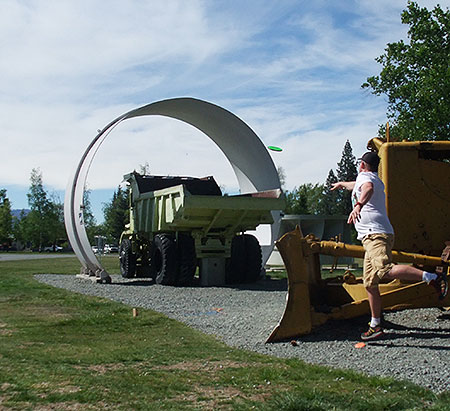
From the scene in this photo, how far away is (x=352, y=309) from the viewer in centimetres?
649

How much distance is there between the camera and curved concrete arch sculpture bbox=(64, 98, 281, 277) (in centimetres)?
1488

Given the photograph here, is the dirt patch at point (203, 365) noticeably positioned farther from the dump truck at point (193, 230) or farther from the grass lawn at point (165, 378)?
the dump truck at point (193, 230)

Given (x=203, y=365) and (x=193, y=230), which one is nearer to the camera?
(x=203, y=365)

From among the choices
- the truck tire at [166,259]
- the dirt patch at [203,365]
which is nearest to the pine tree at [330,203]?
the truck tire at [166,259]

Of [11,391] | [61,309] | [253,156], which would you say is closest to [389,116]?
[253,156]

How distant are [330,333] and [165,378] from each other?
251 cm

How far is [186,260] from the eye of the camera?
13727 mm

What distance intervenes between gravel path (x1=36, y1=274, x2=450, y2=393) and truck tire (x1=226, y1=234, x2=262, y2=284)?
10.4 feet

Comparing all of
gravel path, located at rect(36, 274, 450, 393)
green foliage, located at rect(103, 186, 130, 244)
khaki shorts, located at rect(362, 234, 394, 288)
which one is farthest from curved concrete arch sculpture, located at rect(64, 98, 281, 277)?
green foliage, located at rect(103, 186, 130, 244)

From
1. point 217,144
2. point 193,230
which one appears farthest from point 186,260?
point 217,144

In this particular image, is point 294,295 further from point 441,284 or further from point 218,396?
point 218,396

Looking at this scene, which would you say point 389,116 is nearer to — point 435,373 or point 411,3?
point 411,3

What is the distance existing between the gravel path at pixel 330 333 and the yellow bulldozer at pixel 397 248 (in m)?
0.27

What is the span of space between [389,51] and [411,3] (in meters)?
1.66
